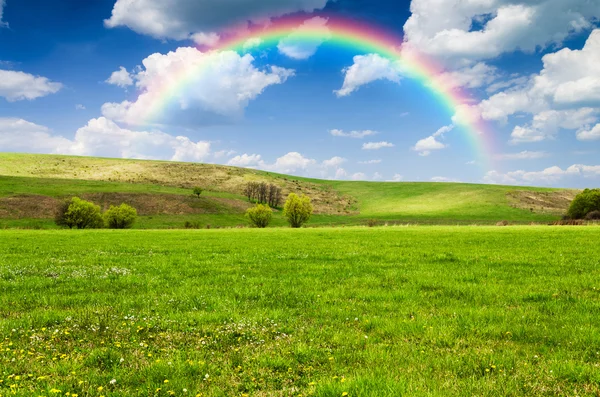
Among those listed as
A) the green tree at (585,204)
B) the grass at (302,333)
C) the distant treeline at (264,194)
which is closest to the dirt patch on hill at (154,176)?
the distant treeline at (264,194)

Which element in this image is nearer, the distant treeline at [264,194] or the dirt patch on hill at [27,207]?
the dirt patch on hill at [27,207]

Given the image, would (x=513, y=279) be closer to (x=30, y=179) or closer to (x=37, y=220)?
(x=37, y=220)

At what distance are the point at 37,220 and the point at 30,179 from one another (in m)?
57.0

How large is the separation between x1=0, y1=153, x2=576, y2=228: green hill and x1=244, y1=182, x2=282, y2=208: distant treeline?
5000 millimetres

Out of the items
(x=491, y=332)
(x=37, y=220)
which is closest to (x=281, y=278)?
(x=491, y=332)

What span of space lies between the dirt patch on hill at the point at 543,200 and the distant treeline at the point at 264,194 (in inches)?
3765

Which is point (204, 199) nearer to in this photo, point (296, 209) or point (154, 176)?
point (296, 209)

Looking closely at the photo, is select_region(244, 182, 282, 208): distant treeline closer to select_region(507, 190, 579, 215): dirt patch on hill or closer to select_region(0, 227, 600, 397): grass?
select_region(507, 190, 579, 215): dirt patch on hill

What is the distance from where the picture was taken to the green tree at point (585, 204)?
370 feet

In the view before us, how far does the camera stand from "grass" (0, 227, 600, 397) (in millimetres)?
6707

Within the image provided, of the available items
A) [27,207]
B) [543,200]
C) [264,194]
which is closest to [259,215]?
[264,194]

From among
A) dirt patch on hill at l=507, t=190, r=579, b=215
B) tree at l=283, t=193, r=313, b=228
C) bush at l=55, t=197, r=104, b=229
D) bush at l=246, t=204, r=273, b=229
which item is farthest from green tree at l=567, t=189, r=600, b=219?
bush at l=55, t=197, r=104, b=229

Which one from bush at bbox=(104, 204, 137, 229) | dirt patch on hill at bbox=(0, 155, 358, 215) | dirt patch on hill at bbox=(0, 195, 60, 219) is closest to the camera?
bush at bbox=(104, 204, 137, 229)

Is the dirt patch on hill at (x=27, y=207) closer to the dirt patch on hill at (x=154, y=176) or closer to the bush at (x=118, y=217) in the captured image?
the bush at (x=118, y=217)
